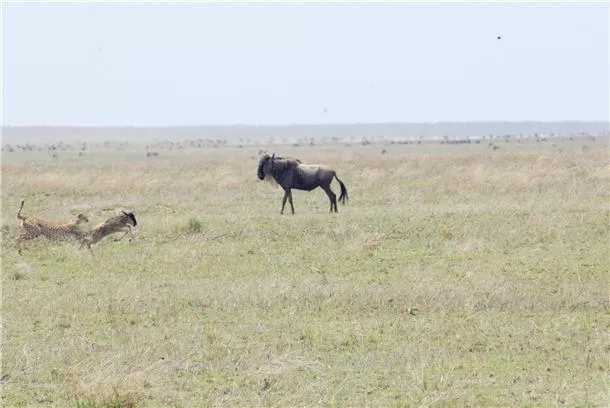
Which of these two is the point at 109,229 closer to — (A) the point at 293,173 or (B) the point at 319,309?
(B) the point at 319,309

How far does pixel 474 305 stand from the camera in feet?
39.9

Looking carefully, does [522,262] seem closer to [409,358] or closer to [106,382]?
[409,358]

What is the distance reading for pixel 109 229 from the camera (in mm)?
17656

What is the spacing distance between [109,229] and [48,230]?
1.10 m

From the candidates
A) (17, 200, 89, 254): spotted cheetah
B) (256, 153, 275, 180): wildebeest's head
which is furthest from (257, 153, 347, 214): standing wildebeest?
(17, 200, 89, 254): spotted cheetah

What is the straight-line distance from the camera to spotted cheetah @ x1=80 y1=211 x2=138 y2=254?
1736 cm

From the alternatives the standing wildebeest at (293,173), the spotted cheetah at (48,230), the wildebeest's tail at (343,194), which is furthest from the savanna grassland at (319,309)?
the standing wildebeest at (293,173)

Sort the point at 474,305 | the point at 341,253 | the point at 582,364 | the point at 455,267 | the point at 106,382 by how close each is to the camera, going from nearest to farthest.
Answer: the point at 106,382, the point at 582,364, the point at 474,305, the point at 455,267, the point at 341,253

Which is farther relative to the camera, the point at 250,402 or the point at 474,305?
the point at 474,305

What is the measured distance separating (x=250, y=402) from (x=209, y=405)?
34cm

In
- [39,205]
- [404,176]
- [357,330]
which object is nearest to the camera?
[357,330]

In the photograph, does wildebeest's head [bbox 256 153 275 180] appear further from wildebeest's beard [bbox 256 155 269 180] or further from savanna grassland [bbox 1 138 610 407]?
savanna grassland [bbox 1 138 610 407]

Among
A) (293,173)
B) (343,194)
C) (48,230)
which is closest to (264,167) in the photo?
(293,173)

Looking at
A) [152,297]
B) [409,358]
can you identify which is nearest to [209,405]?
[409,358]
